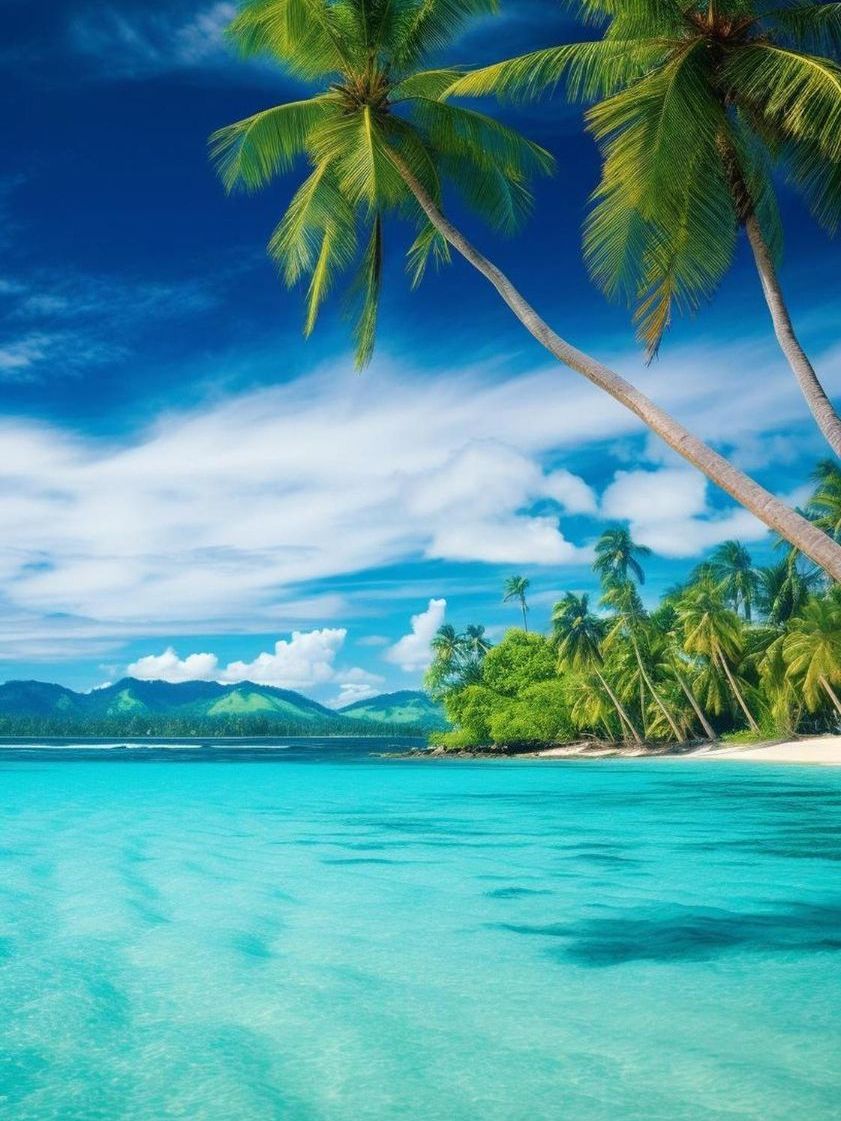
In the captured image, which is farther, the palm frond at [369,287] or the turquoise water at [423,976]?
the palm frond at [369,287]

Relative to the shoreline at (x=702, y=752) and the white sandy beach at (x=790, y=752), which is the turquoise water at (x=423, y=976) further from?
the shoreline at (x=702, y=752)

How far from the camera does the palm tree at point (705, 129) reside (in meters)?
7.67

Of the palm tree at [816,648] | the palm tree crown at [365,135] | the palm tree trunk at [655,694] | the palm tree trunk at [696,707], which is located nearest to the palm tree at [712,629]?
the palm tree trunk at [696,707]

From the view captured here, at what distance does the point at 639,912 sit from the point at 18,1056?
17.7ft

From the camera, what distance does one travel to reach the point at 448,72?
11422mm

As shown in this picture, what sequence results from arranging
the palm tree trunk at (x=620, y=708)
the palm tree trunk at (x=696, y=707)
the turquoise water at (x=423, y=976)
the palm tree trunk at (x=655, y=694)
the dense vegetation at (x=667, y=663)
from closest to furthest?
1. the turquoise water at (x=423, y=976)
2. the dense vegetation at (x=667, y=663)
3. the palm tree trunk at (x=696, y=707)
4. the palm tree trunk at (x=655, y=694)
5. the palm tree trunk at (x=620, y=708)

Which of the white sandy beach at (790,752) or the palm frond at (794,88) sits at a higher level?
the palm frond at (794,88)

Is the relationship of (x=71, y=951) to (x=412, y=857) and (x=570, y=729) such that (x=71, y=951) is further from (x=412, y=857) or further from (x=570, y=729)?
(x=570, y=729)

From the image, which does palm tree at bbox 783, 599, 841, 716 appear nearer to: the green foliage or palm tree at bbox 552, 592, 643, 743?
palm tree at bbox 552, 592, 643, 743

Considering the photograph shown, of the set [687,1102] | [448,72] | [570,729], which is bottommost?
[687,1102]

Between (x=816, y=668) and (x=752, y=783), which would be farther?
(x=816, y=668)

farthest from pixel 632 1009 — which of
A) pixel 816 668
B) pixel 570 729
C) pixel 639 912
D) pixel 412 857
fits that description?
pixel 570 729

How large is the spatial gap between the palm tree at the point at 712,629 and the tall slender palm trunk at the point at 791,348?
3759 centimetres

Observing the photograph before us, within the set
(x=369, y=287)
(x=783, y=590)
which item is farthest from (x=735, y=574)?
(x=369, y=287)
